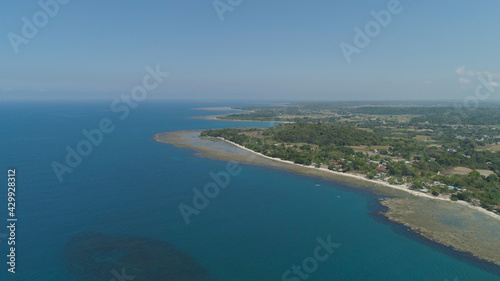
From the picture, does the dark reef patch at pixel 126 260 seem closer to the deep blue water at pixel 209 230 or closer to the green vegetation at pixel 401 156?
the deep blue water at pixel 209 230

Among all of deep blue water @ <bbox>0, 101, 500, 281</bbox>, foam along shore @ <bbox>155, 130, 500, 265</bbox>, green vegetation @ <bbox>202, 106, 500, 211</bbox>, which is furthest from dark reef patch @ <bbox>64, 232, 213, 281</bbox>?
green vegetation @ <bbox>202, 106, 500, 211</bbox>

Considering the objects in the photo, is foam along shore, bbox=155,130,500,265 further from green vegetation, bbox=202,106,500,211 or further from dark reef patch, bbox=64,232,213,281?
dark reef patch, bbox=64,232,213,281

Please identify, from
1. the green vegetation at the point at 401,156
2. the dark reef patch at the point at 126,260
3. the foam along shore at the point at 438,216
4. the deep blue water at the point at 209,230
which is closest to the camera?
the dark reef patch at the point at 126,260

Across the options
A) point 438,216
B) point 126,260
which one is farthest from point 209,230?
point 438,216

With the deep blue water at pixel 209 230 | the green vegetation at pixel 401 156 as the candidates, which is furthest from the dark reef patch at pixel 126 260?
the green vegetation at pixel 401 156

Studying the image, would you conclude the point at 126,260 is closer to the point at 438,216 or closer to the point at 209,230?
the point at 209,230

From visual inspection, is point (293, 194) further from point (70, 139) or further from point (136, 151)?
point (70, 139)
